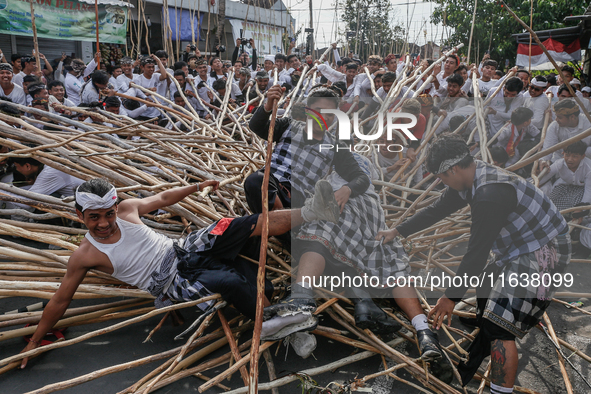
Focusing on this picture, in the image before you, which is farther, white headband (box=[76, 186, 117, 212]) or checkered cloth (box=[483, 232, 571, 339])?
white headband (box=[76, 186, 117, 212])

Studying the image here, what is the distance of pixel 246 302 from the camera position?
2268 millimetres

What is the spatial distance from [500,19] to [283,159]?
14.5 metres

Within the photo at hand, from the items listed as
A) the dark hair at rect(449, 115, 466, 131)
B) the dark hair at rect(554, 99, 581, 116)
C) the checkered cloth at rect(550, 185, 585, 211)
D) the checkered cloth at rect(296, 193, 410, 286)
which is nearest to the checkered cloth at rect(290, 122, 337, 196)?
the checkered cloth at rect(296, 193, 410, 286)

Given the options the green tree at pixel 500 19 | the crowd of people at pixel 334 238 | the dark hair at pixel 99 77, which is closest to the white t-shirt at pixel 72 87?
the dark hair at pixel 99 77

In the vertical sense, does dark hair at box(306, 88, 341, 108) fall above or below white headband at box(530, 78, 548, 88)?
below

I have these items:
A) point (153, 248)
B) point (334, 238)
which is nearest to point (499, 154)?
point (334, 238)

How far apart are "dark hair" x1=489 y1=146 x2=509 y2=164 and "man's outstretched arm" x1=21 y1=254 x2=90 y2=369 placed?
12.9ft

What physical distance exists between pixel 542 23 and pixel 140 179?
1402 centimetres

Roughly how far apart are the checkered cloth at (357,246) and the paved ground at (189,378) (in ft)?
1.35

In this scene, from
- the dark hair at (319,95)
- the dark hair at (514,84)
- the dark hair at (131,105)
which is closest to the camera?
the dark hair at (319,95)

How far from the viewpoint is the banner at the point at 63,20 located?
948 centimetres

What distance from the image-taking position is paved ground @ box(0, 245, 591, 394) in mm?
2135

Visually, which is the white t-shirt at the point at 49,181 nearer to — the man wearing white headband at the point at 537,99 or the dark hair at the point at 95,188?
the dark hair at the point at 95,188

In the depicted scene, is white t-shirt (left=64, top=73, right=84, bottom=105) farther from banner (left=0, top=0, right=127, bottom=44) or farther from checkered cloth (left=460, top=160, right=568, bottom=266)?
checkered cloth (left=460, top=160, right=568, bottom=266)
